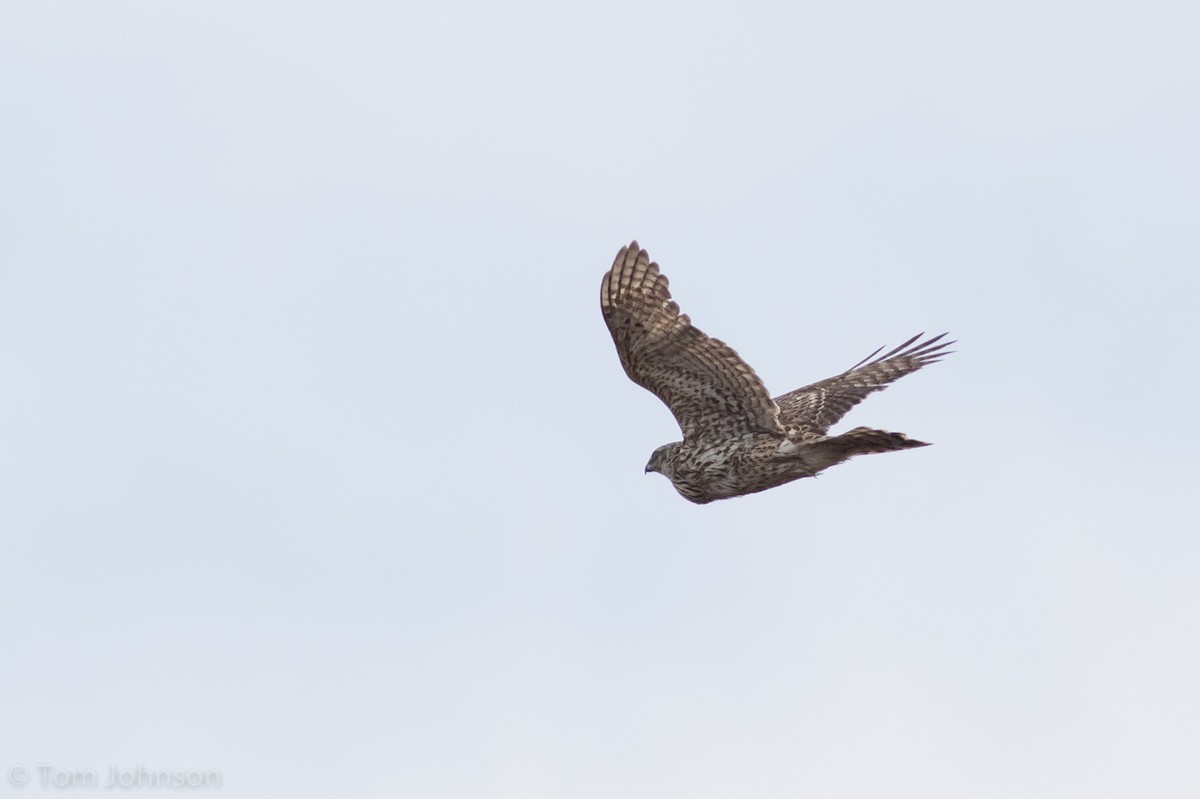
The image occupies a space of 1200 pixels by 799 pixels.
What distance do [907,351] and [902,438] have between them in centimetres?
556

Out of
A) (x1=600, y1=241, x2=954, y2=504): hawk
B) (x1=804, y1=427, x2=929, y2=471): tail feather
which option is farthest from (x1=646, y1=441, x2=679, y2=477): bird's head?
(x1=804, y1=427, x2=929, y2=471): tail feather

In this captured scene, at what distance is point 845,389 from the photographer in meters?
20.0

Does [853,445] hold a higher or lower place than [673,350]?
lower

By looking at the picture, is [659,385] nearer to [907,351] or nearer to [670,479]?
[670,479]

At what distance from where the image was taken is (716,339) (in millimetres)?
17438

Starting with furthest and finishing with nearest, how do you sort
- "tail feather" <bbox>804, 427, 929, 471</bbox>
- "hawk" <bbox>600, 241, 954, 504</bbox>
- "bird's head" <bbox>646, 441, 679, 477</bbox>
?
"bird's head" <bbox>646, 441, 679, 477</bbox>, "hawk" <bbox>600, 241, 954, 504</bbox>, "tail feather" <bbox>804, 427, 929, 471</bbox>

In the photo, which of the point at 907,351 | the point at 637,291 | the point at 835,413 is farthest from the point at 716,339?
the point at 907,351

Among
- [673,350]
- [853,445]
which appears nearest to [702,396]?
[673,350]

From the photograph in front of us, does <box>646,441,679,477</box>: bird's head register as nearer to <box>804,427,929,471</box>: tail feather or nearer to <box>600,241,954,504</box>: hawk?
<box>600,241,954,504</box>: hawk

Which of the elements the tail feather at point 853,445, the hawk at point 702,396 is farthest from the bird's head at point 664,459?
the tail feather at point 853,445

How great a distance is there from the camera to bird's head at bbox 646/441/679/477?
18.6 meters

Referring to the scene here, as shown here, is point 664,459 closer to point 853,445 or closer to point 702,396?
point 702,396

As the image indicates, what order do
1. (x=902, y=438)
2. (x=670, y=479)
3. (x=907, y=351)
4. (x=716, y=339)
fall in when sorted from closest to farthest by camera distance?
(x=902, y=438) → (x=716, y=339) → (x=670, y=479) → (x=907, y=351)

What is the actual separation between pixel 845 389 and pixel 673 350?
3.03m
